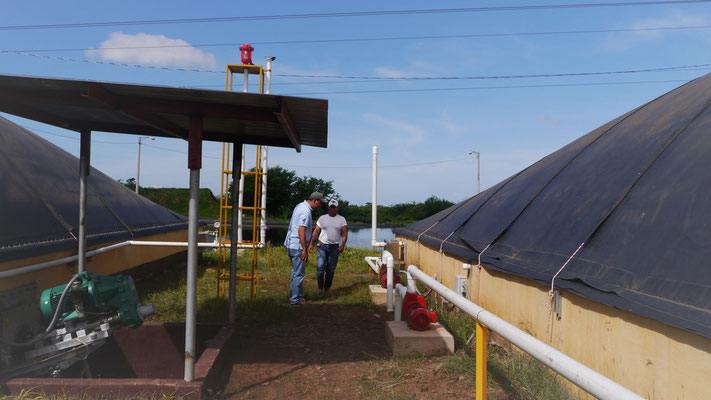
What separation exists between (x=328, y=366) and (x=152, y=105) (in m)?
3.16

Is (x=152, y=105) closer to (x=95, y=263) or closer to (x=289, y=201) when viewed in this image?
(x=95, y=263)

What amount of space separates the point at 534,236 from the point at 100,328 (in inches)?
179

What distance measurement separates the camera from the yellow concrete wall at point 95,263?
5.42 metres

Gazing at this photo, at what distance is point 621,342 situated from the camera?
11.4 ft

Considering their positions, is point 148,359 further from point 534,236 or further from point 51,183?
point 534,236

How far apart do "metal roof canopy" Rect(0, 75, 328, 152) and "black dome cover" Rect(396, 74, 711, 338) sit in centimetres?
260

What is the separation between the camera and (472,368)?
4.83m

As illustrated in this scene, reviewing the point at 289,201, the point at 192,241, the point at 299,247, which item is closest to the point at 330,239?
the point at 299,247

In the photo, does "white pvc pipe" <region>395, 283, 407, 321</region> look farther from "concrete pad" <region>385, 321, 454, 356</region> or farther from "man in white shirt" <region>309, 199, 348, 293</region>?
"man in white shirt" <region>309, 199, 348, 293</region>

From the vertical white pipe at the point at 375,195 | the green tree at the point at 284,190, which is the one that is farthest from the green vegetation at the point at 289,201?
the vertical white pipe at the point at 375,195

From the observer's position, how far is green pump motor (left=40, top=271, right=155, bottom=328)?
4.77 meters

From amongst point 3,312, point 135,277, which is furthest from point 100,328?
point 135,277

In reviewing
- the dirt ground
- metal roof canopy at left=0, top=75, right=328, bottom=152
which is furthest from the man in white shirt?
metal roof canopy at left=0, top=75, right=328, bottom=152

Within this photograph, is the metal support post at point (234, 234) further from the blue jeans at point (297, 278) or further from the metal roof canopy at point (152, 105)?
the blue jeans at point (297, 278)
